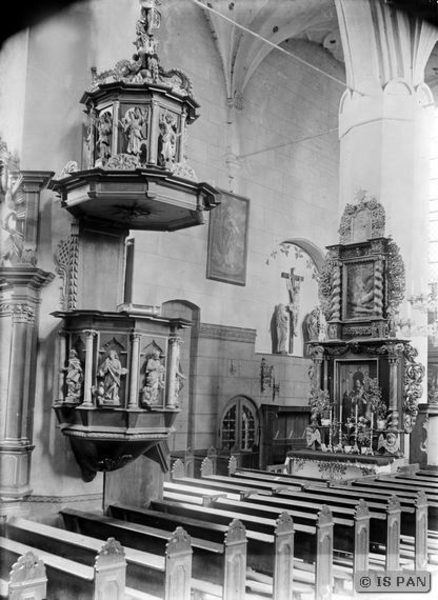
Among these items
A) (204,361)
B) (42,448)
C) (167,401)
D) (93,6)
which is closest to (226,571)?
(167,401)

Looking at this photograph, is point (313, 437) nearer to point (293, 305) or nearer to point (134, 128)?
point (293, 305)

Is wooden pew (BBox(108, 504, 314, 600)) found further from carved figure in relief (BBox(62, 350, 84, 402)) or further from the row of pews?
carved figure in relief (BBox(62, 350, 84, 402))

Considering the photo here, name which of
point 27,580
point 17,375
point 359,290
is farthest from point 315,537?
point 359,290

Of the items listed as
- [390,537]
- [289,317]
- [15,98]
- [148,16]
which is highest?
[148,16]

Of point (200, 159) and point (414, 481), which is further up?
point (200, 159)

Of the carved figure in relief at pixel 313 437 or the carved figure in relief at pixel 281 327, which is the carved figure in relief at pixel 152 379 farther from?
the carved figure in relief at pixel 281 327

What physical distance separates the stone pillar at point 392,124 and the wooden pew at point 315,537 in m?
7.46

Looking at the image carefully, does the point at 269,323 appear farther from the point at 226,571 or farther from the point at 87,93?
the point at 226,571

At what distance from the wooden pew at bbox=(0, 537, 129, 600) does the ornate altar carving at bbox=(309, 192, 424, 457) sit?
8.39m

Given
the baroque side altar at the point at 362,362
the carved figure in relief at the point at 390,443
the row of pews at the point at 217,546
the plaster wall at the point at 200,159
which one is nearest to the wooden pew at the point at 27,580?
the row of pews at the point at 217,546

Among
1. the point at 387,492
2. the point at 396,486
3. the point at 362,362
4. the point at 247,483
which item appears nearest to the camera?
the point at 387,492

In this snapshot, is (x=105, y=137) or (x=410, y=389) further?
(x=410, y=389)

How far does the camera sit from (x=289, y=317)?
17250mm

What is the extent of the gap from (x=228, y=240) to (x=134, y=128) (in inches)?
382
